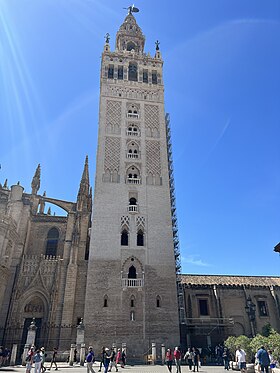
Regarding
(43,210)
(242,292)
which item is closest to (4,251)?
(43,210)

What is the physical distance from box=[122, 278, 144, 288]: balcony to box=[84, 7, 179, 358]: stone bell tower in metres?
0.07

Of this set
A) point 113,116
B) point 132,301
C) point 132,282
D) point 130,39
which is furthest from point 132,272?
point 130,39

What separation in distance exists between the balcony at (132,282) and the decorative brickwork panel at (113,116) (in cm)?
1454

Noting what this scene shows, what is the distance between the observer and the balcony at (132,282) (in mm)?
23688

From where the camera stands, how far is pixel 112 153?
29344 mm

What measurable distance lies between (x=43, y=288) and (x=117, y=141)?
14869 millimetres

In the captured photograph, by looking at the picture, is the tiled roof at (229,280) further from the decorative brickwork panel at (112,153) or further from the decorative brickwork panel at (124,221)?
the decorative brickwork panel at (112,153)

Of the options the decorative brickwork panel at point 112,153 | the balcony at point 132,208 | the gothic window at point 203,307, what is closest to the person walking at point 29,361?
the balcony at point 132,208

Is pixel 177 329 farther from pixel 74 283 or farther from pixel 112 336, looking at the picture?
pixel 74 283

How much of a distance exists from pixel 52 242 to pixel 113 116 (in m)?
14.0

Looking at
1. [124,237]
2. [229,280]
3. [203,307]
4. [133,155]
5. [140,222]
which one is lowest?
[203,307]

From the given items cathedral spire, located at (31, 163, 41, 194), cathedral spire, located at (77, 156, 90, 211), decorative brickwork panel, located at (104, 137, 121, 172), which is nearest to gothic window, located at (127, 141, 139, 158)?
decorative brickwork panel, located at (104, 137, 121, 172)

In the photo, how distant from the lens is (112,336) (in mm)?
21828

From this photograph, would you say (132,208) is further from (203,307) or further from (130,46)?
(130,46)
